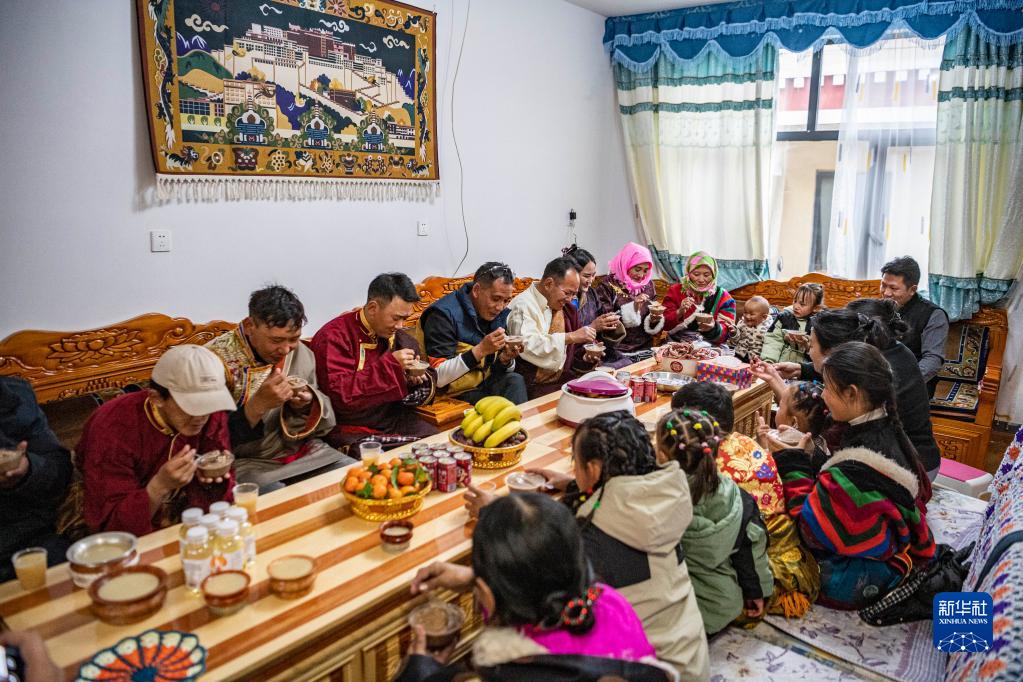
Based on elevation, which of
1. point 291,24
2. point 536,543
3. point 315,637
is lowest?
point 315,637

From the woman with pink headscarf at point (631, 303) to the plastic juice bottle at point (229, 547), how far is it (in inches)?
124

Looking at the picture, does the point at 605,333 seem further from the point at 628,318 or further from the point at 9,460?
the point at 9,460

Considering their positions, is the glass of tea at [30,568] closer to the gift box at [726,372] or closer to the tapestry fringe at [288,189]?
the tapestry fringe at [288,189]

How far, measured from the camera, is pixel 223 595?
1441mm

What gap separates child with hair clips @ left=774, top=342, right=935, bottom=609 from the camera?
2203 millimetres

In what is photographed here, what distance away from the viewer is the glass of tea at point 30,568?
5.01 feet

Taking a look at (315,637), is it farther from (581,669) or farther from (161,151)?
(161,151)

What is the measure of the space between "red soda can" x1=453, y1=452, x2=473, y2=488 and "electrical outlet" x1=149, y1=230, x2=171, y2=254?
1.98 meters

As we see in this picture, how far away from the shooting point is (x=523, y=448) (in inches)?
90.9

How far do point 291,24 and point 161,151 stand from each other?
0.98 metres

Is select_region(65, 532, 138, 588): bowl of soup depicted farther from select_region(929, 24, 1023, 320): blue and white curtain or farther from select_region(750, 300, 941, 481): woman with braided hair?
select_region(929, 24, 1023, 320): blue and white curtain

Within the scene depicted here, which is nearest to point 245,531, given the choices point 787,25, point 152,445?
point 152,445

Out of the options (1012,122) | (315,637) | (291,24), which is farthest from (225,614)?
(1012,122)

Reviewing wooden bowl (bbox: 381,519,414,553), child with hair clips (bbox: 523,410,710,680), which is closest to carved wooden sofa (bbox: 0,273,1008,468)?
wooden bowl (bbox: 381,519,414,553)
